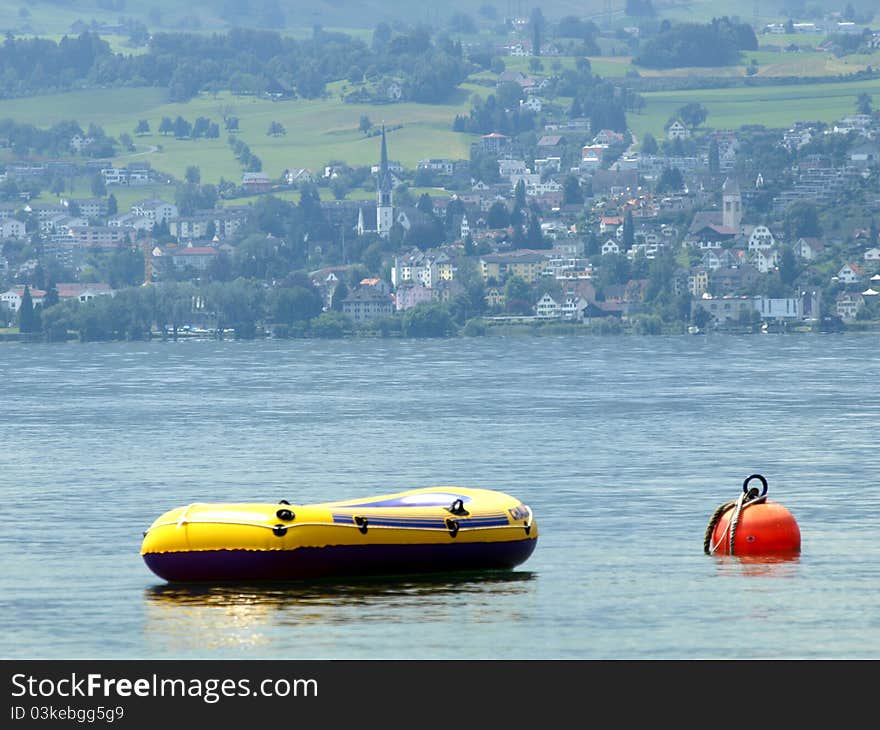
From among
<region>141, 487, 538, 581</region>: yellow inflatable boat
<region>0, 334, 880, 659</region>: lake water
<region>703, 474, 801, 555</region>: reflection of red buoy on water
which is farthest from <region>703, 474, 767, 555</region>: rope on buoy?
<region>141, 487, 538, 581</region>: yellow inflatable boat

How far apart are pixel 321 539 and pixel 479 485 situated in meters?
20.1

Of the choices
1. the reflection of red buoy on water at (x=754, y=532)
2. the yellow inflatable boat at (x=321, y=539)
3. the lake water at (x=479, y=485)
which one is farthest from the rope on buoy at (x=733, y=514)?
the yellow inflatable boat at (x=321, y=539)

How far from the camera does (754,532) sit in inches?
1752

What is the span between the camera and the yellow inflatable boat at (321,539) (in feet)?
133

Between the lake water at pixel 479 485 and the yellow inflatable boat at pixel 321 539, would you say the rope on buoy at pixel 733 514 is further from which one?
the yellow inflatable boat at pixel 321 539

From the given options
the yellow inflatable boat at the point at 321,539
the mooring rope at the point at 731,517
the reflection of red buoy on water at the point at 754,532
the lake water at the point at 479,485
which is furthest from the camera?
the mooring rope at the point at 731,517

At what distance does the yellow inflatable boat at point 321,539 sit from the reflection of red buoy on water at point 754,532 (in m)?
5.14

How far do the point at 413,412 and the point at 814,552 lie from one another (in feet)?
171

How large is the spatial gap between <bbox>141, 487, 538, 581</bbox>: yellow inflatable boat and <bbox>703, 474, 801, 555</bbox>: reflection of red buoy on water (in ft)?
16.9

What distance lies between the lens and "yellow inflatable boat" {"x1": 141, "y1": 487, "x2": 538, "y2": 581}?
40.6 m

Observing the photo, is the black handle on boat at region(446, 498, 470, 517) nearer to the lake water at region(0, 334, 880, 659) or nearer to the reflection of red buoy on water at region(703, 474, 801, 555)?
the lake water at region(0, 334, 880, 659)

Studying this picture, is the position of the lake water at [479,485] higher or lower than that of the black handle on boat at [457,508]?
lower

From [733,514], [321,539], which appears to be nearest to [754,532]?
[733,514]

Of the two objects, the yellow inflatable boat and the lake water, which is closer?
the lake water
